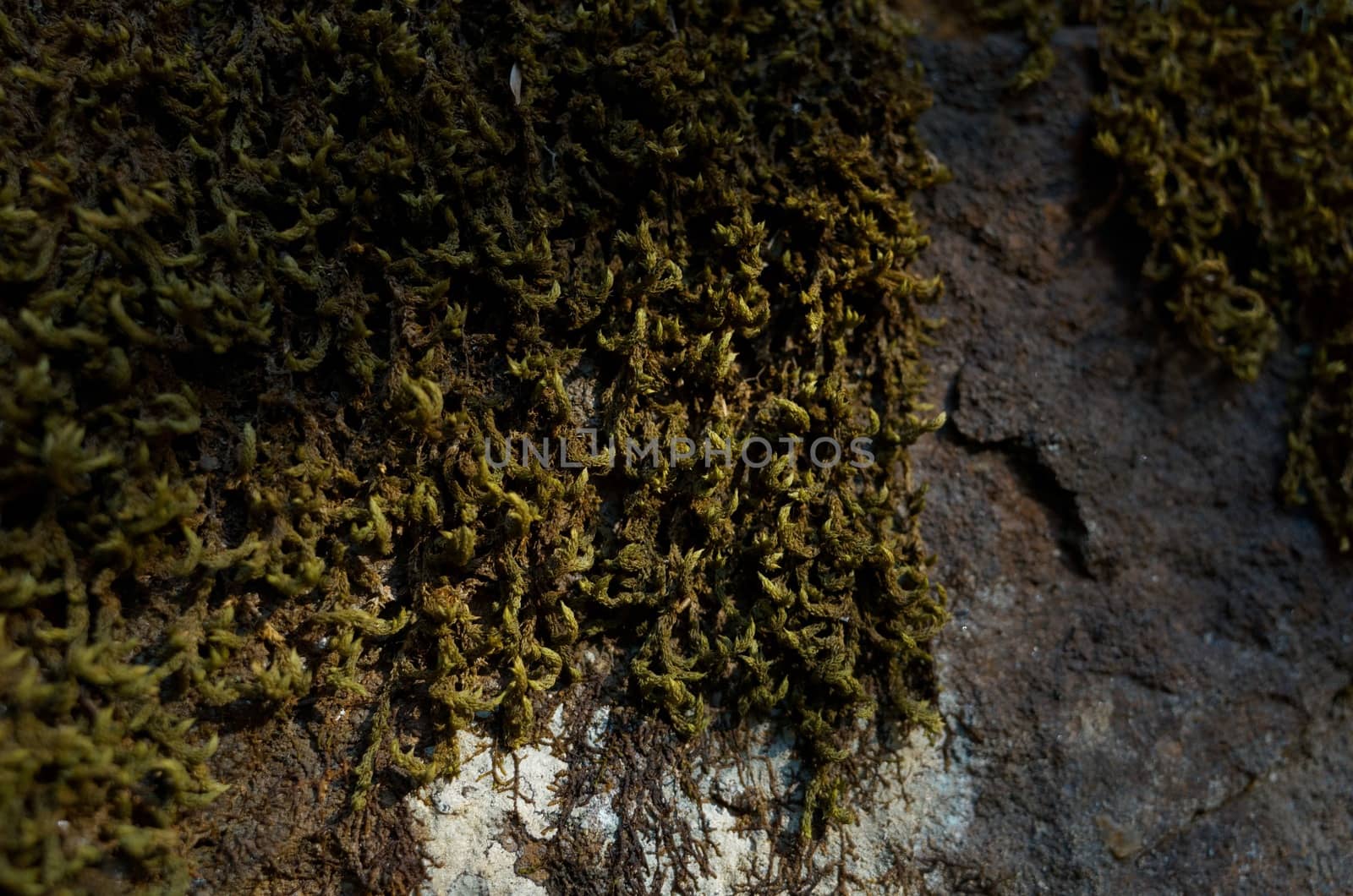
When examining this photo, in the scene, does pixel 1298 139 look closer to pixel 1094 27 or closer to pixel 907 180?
pixel 1094 27

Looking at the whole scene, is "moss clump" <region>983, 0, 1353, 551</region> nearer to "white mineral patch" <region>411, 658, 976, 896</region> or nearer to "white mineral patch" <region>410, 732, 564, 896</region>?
"white mineral patch" <region>411, 658, 976, 896</region>

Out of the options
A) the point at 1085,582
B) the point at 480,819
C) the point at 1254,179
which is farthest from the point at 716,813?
the point at 1254,179

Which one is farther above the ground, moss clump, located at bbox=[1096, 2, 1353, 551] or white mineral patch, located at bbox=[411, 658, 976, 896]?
moss clump, located at bbox=[1096, 2, 1353, 551]

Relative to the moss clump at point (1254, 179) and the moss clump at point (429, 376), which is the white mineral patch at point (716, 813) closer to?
the moss clump at point (429, 376)

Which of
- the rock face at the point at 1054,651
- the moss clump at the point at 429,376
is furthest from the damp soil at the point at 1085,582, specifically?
the moss clump at the point at 429,376

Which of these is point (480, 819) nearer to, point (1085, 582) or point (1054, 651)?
point (1054, 651)

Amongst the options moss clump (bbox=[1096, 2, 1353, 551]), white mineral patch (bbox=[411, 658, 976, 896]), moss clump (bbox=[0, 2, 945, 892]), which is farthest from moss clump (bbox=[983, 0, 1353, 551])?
white mineral patch (bbox=[411, 658, 976, 896])

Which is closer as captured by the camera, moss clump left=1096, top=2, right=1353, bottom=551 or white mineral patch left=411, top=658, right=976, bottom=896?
white mineral patch left=411, top=658, right=976, bottom=896

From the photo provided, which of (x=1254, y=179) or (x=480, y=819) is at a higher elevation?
(x=1254, y=179)

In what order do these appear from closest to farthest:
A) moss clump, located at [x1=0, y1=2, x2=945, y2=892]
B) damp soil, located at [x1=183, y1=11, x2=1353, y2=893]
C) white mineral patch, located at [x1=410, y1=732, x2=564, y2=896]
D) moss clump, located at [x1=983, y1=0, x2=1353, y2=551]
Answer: moss clump, located at [x1=0, y1=2, x2=945, y2=892] < white mineral patch, located at [x1=410, y1=732, x2=564, y2=896] < damp soil, located at [x1=183, y1=11, x2=1353, y2=893] < moss clump, located at [x1=983, y1=0, x2=1353, y2=551]
